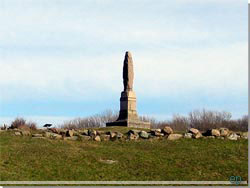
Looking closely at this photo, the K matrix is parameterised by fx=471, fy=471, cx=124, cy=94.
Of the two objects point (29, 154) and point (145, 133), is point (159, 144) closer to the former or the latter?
point (145, 133)

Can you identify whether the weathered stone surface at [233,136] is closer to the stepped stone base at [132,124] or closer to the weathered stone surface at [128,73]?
the stepped stone base at [132,124]

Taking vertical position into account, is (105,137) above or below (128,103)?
below

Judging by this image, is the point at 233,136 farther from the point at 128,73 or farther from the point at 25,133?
the point at 25,133

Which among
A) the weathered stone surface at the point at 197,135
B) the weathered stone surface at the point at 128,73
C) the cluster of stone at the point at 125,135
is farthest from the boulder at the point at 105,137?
the weathered stone surface at the point at 128,73

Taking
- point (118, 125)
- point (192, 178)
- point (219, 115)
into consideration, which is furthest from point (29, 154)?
point (219, 115)

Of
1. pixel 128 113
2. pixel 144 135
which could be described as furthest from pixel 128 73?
pixel 144 135

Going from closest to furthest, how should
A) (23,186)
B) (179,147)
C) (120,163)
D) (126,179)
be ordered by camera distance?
(23,186) < (126,179) < (120,163) < (179,147)

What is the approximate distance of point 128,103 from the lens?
2342cm

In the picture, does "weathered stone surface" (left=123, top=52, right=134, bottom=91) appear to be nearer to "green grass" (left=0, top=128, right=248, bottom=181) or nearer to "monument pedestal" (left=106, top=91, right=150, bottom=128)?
"monument pedestal" (left=106, top=91, right=150, bottom=128)

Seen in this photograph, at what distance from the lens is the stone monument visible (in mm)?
22953

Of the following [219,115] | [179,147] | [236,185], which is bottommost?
[236,185]

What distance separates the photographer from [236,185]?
12.9 meters

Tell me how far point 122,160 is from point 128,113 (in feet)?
28.5

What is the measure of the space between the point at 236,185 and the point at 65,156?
5339 millimetres
